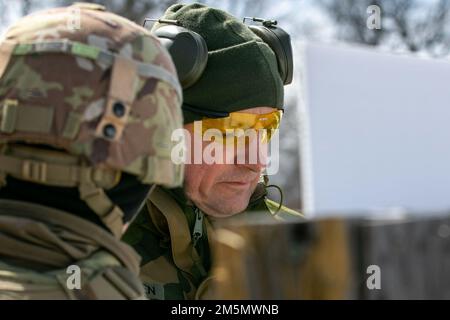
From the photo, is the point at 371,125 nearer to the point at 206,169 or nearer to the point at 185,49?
the point at 206,169

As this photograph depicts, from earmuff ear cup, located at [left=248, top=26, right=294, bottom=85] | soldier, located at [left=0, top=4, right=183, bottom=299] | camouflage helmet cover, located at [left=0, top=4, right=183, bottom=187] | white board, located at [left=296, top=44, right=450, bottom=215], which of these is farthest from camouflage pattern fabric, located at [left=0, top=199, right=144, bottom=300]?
earmuff ear cup, located at [left=248, top=26, right=294, bottom=85]

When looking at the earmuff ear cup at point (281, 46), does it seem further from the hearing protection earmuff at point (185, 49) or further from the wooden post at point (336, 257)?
the wooden post at point (336, 257)

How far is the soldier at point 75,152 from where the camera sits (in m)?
2.18

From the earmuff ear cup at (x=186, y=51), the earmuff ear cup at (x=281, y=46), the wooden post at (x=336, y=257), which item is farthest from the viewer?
the earmuff ear cup at (x=281, y=46)

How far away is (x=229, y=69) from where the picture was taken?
3.57 m

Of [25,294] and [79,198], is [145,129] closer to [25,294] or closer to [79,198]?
[79,198]

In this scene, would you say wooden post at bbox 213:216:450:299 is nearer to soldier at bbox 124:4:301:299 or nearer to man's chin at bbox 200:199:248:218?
soldier at bbox 124:4:301:299

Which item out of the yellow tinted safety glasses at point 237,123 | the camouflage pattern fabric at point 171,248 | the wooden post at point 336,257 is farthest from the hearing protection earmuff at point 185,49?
the wooden post at point 336,257

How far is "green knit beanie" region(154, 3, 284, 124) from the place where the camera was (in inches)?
140

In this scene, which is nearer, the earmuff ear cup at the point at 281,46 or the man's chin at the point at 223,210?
the man's chin at the point at 223,210

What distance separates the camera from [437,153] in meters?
3.62

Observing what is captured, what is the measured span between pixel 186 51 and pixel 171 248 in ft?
2.57
